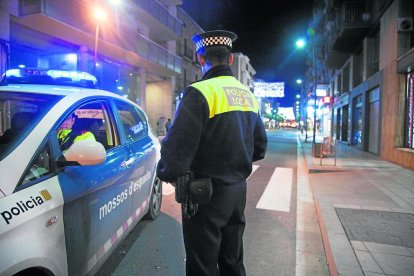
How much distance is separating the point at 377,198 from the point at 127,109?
5.24m

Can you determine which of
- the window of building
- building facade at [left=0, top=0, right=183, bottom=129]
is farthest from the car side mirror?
the window of building

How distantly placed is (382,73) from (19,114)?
14.7m

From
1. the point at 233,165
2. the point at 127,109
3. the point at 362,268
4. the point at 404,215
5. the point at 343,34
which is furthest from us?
the point at 343,34

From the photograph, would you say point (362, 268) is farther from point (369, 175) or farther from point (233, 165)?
point (369, 175)

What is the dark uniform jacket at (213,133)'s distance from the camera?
207 centimetres

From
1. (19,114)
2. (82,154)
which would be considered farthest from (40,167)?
(19,114)

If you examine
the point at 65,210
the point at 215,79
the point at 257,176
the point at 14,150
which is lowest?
the point at 257,176

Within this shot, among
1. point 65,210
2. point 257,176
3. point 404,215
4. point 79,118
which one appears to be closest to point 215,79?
point 65,210

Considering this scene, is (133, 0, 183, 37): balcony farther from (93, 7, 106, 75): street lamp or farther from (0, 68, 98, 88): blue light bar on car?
(0, 68, 98, 88): blue light bar on car

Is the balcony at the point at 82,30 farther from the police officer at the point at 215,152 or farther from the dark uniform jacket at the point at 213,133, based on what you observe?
the dark uniform jacket at the point at 213,133

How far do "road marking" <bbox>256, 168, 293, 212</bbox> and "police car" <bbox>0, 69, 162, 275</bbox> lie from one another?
3.18 meters

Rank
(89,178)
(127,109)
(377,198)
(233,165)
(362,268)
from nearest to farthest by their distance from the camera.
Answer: (233,165) < (89,178) < (362,268) < (127,109) < (377,198)

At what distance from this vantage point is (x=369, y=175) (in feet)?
31.0

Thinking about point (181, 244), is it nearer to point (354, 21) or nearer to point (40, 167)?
point (40, 167)
